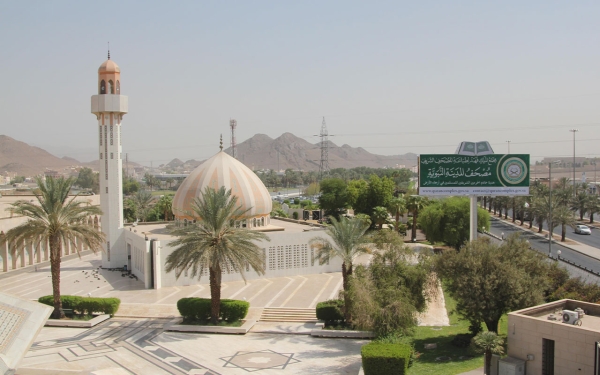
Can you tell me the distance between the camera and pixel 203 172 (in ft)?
119

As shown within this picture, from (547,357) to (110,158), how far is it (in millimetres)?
28465

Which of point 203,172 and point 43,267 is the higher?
point 203,172

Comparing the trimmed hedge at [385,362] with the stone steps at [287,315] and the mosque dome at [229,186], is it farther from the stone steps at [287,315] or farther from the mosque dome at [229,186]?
the mosque dome at [229,186]

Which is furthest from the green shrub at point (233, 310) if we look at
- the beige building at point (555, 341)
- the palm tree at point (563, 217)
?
the palm tree at point (563, 217)

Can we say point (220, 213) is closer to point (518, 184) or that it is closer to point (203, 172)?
point (203, 172)

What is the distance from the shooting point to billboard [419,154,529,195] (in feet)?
97.7

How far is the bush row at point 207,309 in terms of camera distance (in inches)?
971

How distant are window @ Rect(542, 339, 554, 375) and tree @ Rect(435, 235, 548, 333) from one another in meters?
3.02

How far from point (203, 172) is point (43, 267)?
1332cm

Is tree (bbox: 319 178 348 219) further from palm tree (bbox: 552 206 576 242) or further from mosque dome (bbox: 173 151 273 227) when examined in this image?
mosque dome (bbox: 173 151 273 227)

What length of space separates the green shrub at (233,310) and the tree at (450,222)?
22688 mm

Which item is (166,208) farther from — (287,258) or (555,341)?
(555,341)

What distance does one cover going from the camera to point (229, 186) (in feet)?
117

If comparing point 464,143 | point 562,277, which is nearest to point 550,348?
point 562,277
